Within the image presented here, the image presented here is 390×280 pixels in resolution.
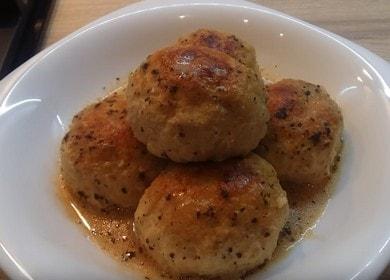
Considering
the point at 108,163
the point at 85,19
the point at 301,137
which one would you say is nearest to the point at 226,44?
the point at 301,137

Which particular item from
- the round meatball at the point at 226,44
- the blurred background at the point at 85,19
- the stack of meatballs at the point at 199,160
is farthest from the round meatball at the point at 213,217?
the blurred background at the point at 85,19

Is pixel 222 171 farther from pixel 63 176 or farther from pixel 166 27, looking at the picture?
pixel 166 27

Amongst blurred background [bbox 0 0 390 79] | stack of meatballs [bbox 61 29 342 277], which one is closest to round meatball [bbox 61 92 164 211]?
stack of meatballs [bbox 61 29 342 277]

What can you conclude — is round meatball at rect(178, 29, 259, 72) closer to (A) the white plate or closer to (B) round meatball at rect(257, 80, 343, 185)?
(B) round meatball at rect(257, 80, 343, 185)

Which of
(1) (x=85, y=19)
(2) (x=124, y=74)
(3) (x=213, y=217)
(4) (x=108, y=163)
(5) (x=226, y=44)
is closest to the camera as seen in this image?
(3) (x=213, y=217)

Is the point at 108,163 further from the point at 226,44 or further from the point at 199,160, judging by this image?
the point at 226,44

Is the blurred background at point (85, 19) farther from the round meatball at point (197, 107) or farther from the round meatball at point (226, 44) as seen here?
the round meatball at point (197, 107)
